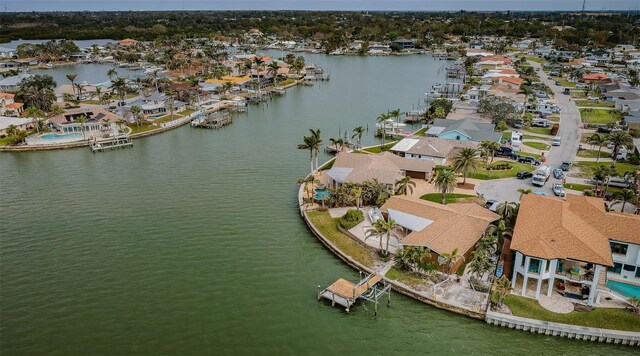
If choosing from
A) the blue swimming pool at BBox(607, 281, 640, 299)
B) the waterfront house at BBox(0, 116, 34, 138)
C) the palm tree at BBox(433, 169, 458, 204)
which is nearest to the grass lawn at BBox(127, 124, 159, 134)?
the waterfront house at BBox(0, 116, 34, 138)

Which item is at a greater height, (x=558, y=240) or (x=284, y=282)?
(x=558, y=240)

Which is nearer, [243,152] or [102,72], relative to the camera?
[243,152]

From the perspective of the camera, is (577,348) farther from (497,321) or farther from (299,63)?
(299,63)

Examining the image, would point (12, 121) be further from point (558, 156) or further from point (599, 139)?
point (599, 139)

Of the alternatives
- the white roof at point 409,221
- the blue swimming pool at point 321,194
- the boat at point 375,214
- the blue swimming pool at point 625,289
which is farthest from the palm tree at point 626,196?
the blue swimming pool at point 321,194

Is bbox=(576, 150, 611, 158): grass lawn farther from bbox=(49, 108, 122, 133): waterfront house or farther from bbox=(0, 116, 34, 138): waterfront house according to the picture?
bbox=(0, 116, 34, 138): waterfront house

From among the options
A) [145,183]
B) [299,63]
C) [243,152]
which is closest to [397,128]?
[243,152]
